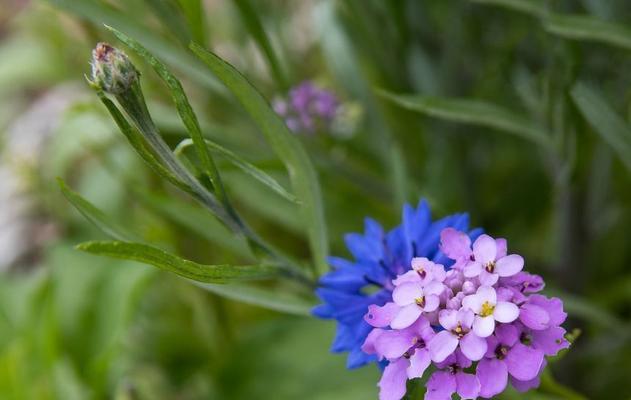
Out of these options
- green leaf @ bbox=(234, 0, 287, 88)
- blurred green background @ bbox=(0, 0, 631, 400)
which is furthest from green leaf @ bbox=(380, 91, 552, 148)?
green leaf @ bbox=(234, 0, 287, 88)

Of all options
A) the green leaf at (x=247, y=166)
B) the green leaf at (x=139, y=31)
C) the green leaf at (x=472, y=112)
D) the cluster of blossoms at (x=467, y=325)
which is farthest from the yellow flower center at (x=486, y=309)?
the green leaf at (x=139, y=31)

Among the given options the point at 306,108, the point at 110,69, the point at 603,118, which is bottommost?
the point at 603,118

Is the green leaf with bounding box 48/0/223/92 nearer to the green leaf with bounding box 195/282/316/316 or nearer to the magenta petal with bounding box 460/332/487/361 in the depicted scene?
the green leaf with bounding box 195/282/316/316

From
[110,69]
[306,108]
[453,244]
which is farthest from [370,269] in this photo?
[306,108]

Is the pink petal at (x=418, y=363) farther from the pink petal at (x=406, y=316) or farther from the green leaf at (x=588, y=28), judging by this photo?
the green leaf at (x=588, y=28)

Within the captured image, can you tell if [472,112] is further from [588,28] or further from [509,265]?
[509,265]
